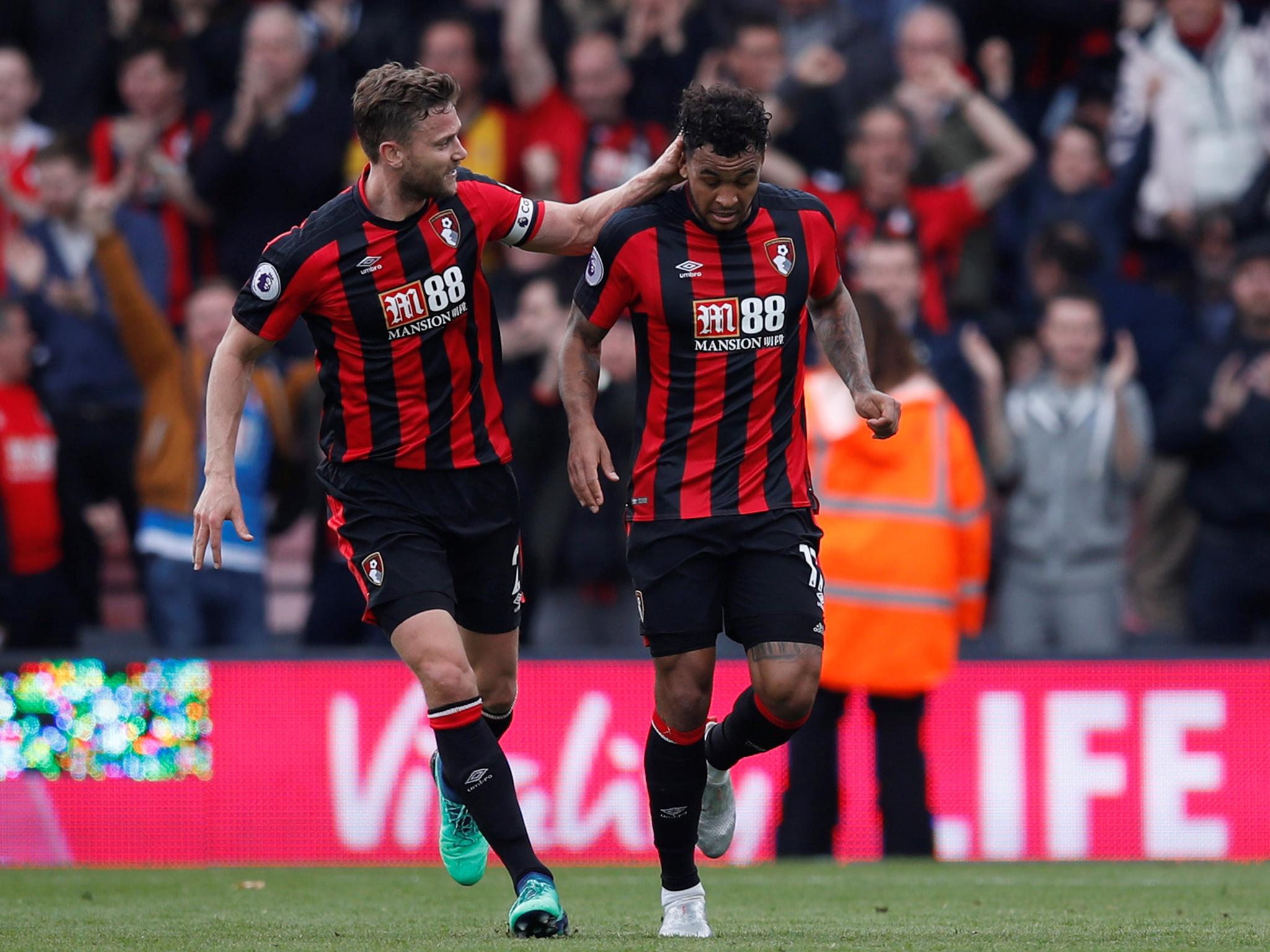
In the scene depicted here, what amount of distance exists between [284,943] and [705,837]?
147cm

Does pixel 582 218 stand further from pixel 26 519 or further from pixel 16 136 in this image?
pixel 16 136

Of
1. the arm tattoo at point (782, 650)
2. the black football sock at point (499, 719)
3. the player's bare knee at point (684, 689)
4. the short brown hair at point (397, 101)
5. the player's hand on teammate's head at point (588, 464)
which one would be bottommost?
the black football sock at point (499, 719)

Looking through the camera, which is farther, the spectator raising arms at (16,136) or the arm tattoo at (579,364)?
the spectator raising arms at (16,136)

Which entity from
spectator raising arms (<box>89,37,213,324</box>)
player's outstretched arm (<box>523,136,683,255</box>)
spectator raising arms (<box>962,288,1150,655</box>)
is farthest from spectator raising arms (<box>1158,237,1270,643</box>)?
spectator raising arms (<box>89,37,213,324</box>)

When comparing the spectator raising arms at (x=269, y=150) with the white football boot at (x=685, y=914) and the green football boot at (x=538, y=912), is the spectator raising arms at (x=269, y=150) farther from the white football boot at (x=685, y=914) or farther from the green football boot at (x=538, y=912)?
the green football boot at (x=538, y=912)

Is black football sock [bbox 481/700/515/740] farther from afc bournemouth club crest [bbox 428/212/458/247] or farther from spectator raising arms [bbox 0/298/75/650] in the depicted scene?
spectator raising arms [bbox 0/298/75/650]

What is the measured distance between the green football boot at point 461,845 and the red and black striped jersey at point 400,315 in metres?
1.12

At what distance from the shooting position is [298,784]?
9.76m

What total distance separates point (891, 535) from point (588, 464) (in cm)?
301

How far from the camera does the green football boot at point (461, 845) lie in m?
6.18

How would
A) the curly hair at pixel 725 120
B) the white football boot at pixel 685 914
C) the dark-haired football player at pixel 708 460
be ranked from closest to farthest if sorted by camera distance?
the curly hair at pixel 725 120 → the white football boot at pixel 685 914 → the dark-haired football player at pixel 708 460

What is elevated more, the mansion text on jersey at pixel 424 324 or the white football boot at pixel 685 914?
the mansion text on jersey at pixel 424 324

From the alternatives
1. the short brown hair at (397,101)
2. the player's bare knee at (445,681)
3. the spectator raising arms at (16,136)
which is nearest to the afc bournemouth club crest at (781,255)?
the short brown hair at (397,101)

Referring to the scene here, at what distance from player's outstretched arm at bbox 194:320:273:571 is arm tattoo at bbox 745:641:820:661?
158 cm
